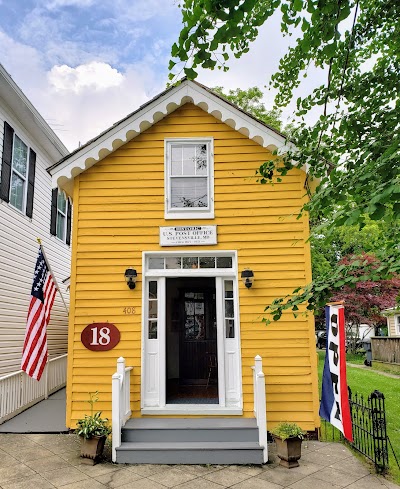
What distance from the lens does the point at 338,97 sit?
473cm

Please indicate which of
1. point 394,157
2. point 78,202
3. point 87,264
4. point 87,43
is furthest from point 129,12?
point 87,43

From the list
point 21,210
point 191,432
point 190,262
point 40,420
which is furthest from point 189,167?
point 40,420

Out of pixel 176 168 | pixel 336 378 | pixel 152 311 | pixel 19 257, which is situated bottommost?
pixel 336 378

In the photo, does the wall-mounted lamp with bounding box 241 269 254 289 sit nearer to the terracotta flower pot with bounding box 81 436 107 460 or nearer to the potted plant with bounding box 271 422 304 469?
the potted plant with bounding box 271 422 304 469

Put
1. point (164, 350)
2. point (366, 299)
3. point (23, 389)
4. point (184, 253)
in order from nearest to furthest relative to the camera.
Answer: point (164, 350), point (184, 253), point (23, 389), point (366, 299)

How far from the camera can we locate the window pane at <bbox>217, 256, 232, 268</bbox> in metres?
6.79

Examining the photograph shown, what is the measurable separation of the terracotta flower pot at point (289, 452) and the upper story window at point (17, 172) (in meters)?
7.03

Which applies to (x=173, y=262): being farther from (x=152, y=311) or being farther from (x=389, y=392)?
(x=389, y=392)

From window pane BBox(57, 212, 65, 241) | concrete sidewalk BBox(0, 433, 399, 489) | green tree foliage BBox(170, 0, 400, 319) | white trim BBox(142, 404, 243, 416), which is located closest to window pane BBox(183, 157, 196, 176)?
green tree foliage BBox(170, 0, 400, 319)

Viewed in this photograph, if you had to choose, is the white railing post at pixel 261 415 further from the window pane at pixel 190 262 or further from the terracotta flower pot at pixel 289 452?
the window pane at pixel 190 262

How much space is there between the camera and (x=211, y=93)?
22.5 feet

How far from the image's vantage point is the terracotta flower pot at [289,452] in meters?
5.13

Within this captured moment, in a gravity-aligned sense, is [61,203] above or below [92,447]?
above

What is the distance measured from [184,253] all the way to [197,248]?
0.79 ft
